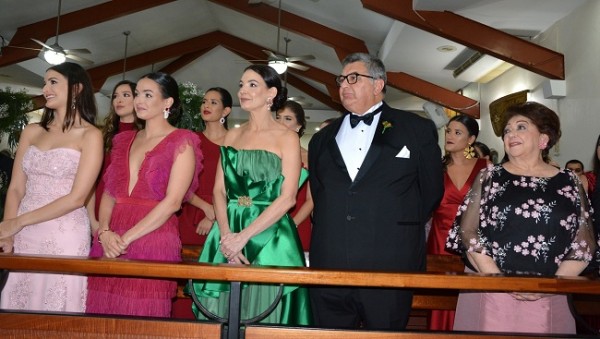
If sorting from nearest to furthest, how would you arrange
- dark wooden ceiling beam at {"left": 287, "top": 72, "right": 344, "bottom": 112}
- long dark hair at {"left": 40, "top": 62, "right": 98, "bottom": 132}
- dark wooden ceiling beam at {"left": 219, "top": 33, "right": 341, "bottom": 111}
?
long dark hair at {"left": 40, "top": 62, "right": 98, "bottom": 132}
dark wooden ceiling beam at {"left": 219, "top": 33, "right": 341, "bottom": 111}
dark wooden ceiling beam at {"left": 287, "top": 72, "right": 344, "bottom": 112}

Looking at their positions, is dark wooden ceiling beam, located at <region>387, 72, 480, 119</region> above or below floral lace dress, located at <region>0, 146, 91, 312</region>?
above

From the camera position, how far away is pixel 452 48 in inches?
413

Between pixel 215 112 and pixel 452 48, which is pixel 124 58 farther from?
pixel 215 112

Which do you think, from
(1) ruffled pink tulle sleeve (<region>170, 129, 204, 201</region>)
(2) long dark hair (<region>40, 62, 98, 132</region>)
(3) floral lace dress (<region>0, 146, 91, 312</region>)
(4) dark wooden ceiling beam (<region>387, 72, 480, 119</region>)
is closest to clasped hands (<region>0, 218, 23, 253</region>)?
(3) floral lace dress (<region>0, 146, 91, 312</region>)

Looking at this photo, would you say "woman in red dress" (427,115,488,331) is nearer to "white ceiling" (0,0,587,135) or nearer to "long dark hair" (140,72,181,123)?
"long dark hair" (140,72,181,123)

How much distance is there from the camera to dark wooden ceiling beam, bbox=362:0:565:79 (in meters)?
8.26

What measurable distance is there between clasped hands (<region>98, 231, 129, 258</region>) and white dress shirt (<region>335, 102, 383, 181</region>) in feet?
3.47

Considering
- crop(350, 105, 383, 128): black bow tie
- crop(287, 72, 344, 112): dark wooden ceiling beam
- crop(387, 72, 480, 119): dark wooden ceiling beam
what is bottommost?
crop(350, 105, 383, 128): black bow tie

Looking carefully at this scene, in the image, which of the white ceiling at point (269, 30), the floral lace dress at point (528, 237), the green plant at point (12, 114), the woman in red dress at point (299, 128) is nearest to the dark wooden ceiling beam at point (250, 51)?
the white ceiling at point (269, 30)

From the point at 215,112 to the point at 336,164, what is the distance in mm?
2035

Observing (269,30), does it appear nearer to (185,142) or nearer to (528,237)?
(185,142)

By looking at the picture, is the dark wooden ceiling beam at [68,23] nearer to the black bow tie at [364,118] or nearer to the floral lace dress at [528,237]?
the black bow tie at [364,118]

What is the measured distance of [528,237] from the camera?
103 inches

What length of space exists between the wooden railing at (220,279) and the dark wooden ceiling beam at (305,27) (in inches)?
410
